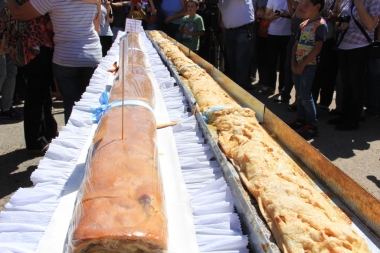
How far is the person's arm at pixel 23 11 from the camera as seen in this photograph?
2.61 metres

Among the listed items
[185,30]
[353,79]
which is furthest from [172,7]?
[353,79]

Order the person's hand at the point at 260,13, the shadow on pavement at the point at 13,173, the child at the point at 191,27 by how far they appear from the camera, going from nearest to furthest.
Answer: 1. the shadow on pavement at the point at 13,173
2. the person's hand at the point at 260,13
3. the child at the point at 191,27

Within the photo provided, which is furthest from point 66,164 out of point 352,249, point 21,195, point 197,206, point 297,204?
point 352,249

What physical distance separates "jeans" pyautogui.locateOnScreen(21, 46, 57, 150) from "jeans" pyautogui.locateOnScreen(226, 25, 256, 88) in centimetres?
318

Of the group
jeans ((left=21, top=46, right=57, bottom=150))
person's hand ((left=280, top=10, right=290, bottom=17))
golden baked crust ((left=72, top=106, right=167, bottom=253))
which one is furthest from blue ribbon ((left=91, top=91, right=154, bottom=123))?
person's hand ((left=280, top=10, right=290, bottom=17))

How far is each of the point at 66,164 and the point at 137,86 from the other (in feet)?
2.53

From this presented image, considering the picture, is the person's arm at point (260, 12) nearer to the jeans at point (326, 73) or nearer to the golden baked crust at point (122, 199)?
the jeans at point (326, 73)

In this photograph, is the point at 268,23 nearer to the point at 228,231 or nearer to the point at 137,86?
the point at 137,86

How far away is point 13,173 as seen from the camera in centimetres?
326

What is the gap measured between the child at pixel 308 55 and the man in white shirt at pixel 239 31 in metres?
1.67

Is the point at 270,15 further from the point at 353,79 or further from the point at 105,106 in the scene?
the point at 105,106

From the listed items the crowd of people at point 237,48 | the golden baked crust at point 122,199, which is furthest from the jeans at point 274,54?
the golden baked crust at point 122,199

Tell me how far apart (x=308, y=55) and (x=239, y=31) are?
6.63ft

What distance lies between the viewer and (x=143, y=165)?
1.27 metres
